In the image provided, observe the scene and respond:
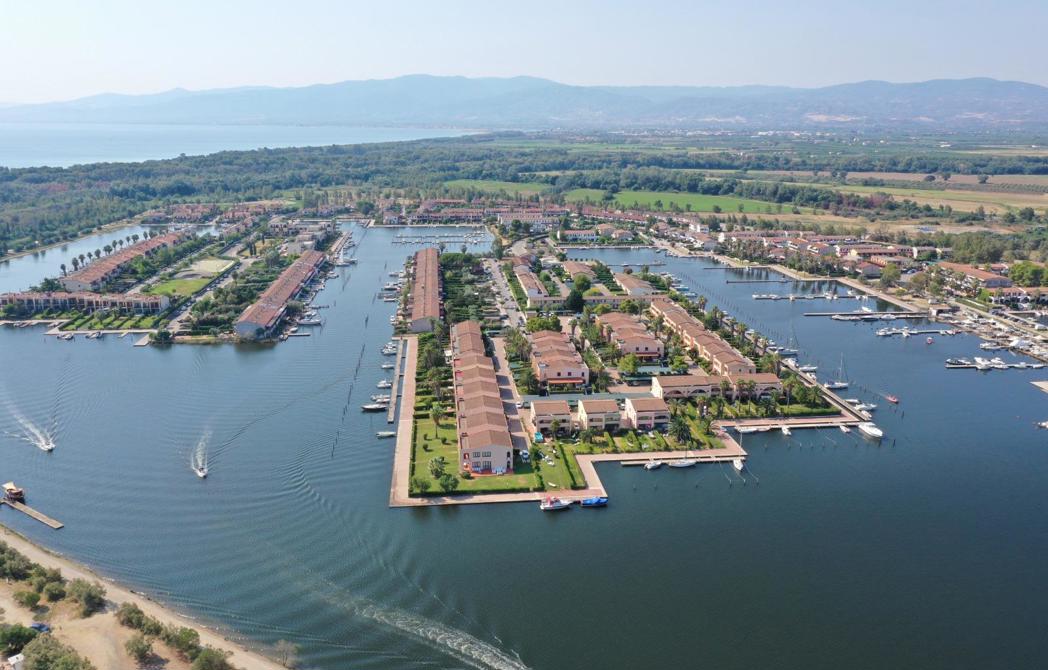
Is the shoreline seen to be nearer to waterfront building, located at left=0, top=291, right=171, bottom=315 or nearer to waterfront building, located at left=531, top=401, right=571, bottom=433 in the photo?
waterfront building, located at left=531, top=401, right=571, bottom=433

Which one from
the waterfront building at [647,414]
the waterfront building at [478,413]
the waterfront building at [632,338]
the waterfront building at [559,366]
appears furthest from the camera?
the waterfront building at [632,338]

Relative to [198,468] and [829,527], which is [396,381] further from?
[829,527]

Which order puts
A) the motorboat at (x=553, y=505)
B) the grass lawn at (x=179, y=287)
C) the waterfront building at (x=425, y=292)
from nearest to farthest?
the motorboat at (x=553, y=505) < the waterfront building at (x=425, y=292) < the grass lawn at (x=179, y=287)

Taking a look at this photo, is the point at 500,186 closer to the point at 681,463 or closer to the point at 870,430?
the point at 870,430

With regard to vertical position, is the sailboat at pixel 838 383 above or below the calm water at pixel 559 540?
above

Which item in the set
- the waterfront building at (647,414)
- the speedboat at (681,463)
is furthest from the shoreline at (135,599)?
the waterfront building at (647,414)

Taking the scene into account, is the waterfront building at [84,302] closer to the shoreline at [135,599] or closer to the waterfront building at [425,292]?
the waterfront building at [425,292]
